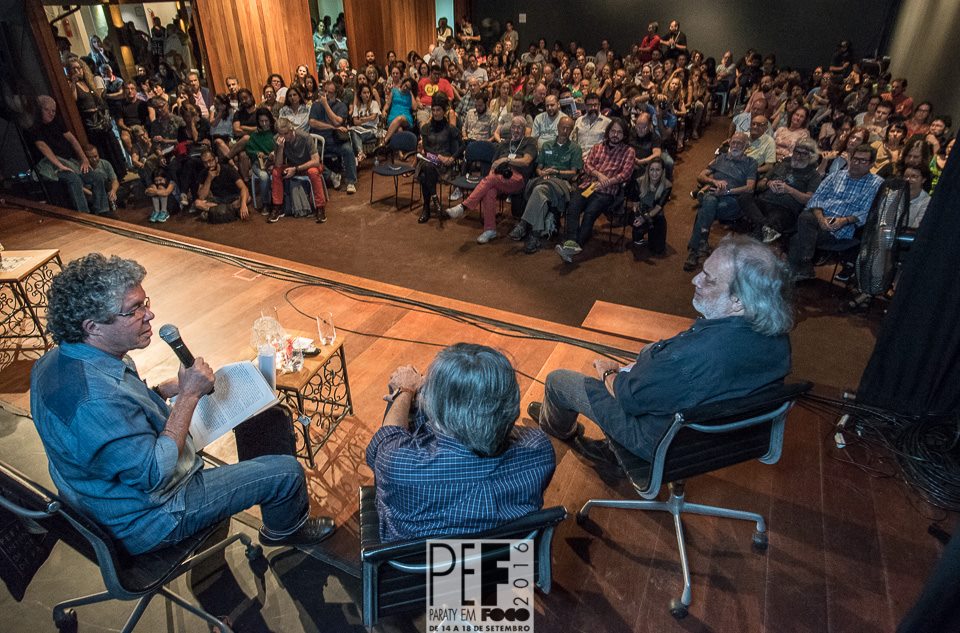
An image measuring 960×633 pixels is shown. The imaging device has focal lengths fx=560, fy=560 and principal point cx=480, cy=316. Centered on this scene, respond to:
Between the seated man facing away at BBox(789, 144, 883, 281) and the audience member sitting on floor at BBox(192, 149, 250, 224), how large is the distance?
5156mm

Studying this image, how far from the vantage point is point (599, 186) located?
194 inches

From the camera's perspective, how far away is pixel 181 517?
165cm

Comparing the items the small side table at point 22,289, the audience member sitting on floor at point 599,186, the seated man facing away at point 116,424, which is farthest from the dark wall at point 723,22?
the seated man facing away at point 116,424

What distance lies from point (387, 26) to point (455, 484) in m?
11.9

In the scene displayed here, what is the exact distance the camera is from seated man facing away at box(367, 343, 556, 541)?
1.32 meters

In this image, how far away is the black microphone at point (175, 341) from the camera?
1555mm

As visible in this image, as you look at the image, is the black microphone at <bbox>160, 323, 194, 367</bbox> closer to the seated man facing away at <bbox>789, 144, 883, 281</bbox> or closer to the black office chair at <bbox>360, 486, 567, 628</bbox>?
the black office chair at <bbox>360, 486, 567, 628</bbox>

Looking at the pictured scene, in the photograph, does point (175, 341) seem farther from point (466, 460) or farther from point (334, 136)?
point (334, 136)

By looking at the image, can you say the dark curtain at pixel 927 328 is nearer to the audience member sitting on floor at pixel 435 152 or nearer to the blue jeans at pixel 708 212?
the blue jeans at pixel 708 212

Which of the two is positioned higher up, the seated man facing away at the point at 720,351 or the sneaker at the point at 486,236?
the seated man facing away at the point at 720,351

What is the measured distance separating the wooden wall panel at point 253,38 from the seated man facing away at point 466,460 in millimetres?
8669

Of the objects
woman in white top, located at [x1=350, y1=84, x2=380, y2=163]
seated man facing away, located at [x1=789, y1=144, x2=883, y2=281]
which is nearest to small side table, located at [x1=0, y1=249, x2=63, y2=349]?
woman in white top, located at [x1=350, y1=84, x2=380, y2=163]

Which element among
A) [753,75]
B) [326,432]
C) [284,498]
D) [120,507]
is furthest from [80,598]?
[753,75]

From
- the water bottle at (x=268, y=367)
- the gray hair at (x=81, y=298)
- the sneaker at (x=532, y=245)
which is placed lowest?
the sneaker at (x=532, y=245)
